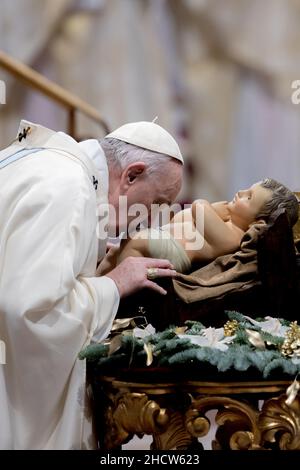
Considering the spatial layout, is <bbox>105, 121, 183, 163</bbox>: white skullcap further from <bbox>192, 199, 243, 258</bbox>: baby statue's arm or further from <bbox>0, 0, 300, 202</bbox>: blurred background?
<bbox>0, 0, 300, 202</bbox>: blurred background

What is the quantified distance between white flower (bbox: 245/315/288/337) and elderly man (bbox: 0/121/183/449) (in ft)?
1.15

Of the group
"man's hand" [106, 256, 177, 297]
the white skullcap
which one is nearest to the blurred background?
the white skullcap

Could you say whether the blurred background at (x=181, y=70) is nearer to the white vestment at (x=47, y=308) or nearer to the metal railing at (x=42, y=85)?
the metal railing at (x=42, y=85)

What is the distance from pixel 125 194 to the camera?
3.42m

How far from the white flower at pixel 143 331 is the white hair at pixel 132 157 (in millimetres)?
615

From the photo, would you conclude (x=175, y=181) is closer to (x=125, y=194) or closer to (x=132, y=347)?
(x=125, y=194)

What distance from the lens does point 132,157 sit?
347 cm

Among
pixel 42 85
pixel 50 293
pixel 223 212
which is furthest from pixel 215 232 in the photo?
pixel 42 85

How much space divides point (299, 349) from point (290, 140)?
405 cm

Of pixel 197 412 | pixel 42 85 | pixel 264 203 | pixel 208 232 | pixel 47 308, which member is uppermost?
pixel 42 85

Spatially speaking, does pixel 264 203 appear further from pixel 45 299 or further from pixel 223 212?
pixel 45 299

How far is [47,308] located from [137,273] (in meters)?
0.37

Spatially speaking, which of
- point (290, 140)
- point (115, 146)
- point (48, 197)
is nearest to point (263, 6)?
point (290, 140)

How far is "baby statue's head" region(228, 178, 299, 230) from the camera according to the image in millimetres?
3338
